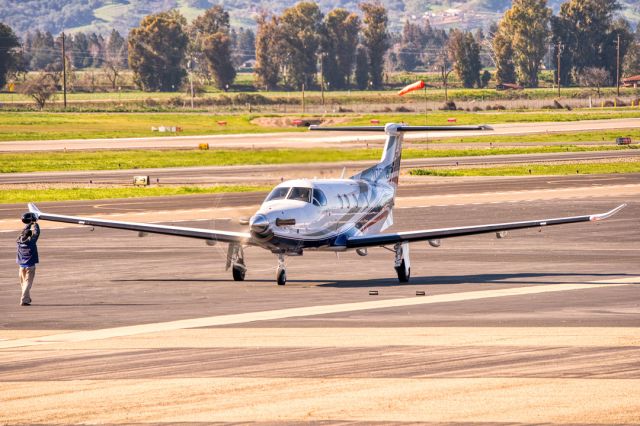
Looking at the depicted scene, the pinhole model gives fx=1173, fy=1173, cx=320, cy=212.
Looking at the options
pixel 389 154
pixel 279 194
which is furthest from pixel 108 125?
pixel 279 194

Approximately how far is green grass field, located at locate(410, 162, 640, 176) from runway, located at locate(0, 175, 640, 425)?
3786 cm

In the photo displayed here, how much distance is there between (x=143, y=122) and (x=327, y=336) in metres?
153

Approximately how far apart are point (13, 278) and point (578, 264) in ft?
63.9

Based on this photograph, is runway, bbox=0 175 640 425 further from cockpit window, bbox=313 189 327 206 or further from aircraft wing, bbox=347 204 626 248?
cockpit window, bbox=313 189 327 206

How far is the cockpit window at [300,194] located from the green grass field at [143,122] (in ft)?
344

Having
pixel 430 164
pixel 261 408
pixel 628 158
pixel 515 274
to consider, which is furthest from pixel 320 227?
pixel 628 158

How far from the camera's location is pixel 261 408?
2061cm

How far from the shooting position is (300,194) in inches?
1388

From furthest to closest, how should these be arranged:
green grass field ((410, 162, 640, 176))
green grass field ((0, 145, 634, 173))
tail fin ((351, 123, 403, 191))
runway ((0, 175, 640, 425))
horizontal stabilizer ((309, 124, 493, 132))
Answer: green grass field ((0, 145, 634, 173)), green grass field ((410, 162, 640, 176)), tail fin ((351, 123, 403, 191)), horizontal stabilizer ((309, 124, 493, 132)), runway ((0, 175, 640, 425))

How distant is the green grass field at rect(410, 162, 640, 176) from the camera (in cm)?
8740

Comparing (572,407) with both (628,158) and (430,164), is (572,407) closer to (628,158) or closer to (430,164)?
(430,164)

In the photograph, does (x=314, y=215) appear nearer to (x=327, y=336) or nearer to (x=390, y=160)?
(x=390, y=160)

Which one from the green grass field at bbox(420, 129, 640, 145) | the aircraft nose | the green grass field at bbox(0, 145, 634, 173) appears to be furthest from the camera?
the green grass field at bbox(420, 129, 640, 145)

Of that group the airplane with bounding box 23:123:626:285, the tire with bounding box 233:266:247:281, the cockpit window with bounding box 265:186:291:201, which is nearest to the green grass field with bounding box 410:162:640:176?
the airplane with bounding box 23:123:626:285
